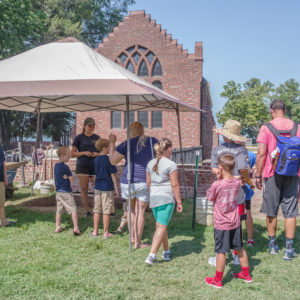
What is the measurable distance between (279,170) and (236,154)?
1.92ft

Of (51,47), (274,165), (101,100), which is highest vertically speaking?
(51,47)

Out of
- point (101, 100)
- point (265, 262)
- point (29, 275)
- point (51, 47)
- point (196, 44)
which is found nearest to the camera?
point (29, 275)

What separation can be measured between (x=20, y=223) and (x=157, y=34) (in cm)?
1581

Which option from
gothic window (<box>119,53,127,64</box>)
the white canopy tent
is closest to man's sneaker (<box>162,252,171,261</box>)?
the white canopy tent

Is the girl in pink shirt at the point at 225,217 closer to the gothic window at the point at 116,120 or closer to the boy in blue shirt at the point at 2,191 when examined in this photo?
the boy in blue shirt at the point at 2,191

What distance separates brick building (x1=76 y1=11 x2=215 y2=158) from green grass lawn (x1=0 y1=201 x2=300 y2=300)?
1391 centimetres

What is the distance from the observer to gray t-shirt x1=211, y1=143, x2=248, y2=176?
14.1ft

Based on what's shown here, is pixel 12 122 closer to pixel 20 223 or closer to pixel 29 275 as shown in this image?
pixel 20 223

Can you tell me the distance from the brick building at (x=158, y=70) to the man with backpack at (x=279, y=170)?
14.4 m

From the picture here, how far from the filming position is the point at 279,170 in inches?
170

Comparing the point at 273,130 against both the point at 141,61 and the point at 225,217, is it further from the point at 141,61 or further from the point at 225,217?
the point at 141,61

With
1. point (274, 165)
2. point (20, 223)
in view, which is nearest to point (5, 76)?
point (20, 223)

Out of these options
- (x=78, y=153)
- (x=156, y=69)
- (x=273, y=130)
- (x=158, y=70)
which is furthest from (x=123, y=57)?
(x=273, y=130)

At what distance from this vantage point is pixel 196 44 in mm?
18969
